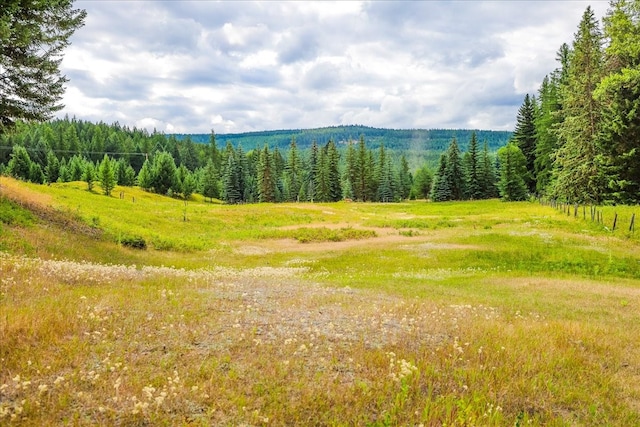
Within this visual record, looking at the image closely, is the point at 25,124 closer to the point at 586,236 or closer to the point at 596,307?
the point at 596,307

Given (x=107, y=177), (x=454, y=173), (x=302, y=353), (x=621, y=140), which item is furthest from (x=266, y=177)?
(x=302, y=353)

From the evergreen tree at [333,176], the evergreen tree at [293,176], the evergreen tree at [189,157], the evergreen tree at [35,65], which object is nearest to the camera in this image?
the evergreen tree at [35,65]

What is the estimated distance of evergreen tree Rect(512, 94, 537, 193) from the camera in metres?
88.0

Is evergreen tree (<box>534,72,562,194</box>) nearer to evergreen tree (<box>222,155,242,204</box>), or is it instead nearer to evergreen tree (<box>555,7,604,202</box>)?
evergreen tree (<box>555,7,604,202</box>)

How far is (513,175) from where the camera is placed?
84.7 meters

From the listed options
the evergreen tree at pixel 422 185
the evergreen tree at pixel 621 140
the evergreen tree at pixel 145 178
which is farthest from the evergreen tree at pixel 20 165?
the evergreen tree at pixel 621 140

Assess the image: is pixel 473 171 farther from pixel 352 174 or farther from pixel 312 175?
pixel 312 175

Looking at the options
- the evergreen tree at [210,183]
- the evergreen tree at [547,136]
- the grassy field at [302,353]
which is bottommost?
the grassy field at [302,353]

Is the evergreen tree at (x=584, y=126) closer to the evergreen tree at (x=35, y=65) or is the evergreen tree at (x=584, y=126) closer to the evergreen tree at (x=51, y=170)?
the evergreen tree at (x=35, y=65)

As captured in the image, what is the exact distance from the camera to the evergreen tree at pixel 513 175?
84.9m

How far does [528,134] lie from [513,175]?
11.2 meters

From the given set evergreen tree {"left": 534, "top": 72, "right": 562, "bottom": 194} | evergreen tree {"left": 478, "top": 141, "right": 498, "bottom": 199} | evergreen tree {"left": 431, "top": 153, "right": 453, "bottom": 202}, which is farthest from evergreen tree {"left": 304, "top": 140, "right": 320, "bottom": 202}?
evergreen tree {"left": 534, "top": 72, "right": 562, "bottom": 194}

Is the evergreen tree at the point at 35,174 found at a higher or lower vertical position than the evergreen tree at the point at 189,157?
lower

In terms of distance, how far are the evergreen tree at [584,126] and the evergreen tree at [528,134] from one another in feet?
121
